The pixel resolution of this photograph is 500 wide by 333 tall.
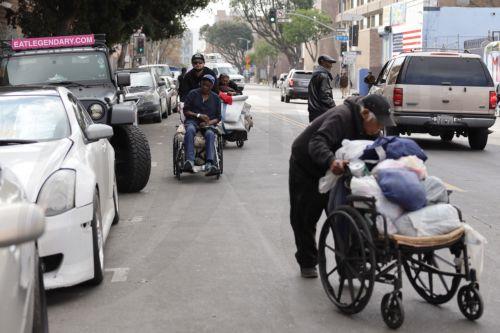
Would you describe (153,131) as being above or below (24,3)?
below

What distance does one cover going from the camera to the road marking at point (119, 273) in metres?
6.54

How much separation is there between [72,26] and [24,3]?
2.09 meters

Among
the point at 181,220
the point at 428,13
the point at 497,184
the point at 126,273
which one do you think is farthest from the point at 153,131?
the point at 428,13

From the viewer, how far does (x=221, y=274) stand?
6688 millimetres

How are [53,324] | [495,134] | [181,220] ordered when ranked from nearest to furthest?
1. [53,324]
2. [181,220]
3. [495,134]

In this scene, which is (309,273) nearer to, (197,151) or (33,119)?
(33,119)

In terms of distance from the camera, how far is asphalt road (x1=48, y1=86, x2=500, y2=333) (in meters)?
5.42

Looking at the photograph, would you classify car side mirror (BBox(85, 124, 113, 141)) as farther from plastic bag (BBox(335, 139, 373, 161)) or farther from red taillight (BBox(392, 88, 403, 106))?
red taillight (BBox(392, 88, 403, 106))

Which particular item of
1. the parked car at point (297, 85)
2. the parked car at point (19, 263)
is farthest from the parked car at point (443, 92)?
the parked car at point (297, 85)

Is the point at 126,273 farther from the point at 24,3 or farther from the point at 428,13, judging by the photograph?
the point at 428,13

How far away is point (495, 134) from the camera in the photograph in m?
22.1

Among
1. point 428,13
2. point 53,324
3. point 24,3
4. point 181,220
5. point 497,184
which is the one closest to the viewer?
point 53,324

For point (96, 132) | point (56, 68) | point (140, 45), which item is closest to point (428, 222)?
point (96, 132)

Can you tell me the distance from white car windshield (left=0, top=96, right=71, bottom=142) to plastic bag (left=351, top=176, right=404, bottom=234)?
282 centimetres
